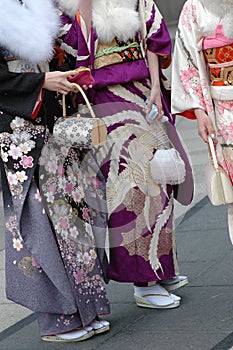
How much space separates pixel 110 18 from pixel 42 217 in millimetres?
1027

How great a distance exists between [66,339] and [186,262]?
113cm

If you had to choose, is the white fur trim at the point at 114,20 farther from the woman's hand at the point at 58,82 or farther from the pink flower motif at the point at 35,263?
the pink flower motif at the point at 35,263

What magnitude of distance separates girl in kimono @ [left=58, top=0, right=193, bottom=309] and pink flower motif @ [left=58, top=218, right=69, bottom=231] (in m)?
0.31

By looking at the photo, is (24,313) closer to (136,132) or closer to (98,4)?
(136,132)

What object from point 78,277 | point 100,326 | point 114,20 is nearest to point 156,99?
point 114,20

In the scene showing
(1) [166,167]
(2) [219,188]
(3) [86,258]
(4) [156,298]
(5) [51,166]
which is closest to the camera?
(2) [219,188]

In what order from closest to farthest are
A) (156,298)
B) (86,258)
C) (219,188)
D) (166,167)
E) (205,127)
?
1. (219,188)
2. (205,127)
3. (86,258)
4. (166,167)
5. (156,298)

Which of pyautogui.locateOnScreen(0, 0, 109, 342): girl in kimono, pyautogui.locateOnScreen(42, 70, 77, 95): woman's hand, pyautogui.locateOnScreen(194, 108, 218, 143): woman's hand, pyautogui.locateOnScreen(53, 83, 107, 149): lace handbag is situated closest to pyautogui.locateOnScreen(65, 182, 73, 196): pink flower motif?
→ pyautogui.locateOnScreen(0, 0, 109, 342): girl in kimono

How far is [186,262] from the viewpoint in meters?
5.08

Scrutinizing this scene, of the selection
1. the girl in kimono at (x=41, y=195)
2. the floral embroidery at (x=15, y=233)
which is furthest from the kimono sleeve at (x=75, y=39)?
the floral embroidery at (x=15, y=233)

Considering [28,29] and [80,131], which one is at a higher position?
[28,29]

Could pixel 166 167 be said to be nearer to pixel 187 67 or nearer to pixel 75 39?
pixel 187 67

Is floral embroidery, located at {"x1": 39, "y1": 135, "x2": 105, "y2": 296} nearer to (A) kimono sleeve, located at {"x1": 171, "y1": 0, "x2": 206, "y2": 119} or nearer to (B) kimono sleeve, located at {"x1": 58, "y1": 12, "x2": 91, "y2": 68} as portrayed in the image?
(B) kimono sleeve, located at {"x1": 58, "y1": 12, "x2": 91, "y2": 68}

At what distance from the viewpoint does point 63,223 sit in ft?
13.5
